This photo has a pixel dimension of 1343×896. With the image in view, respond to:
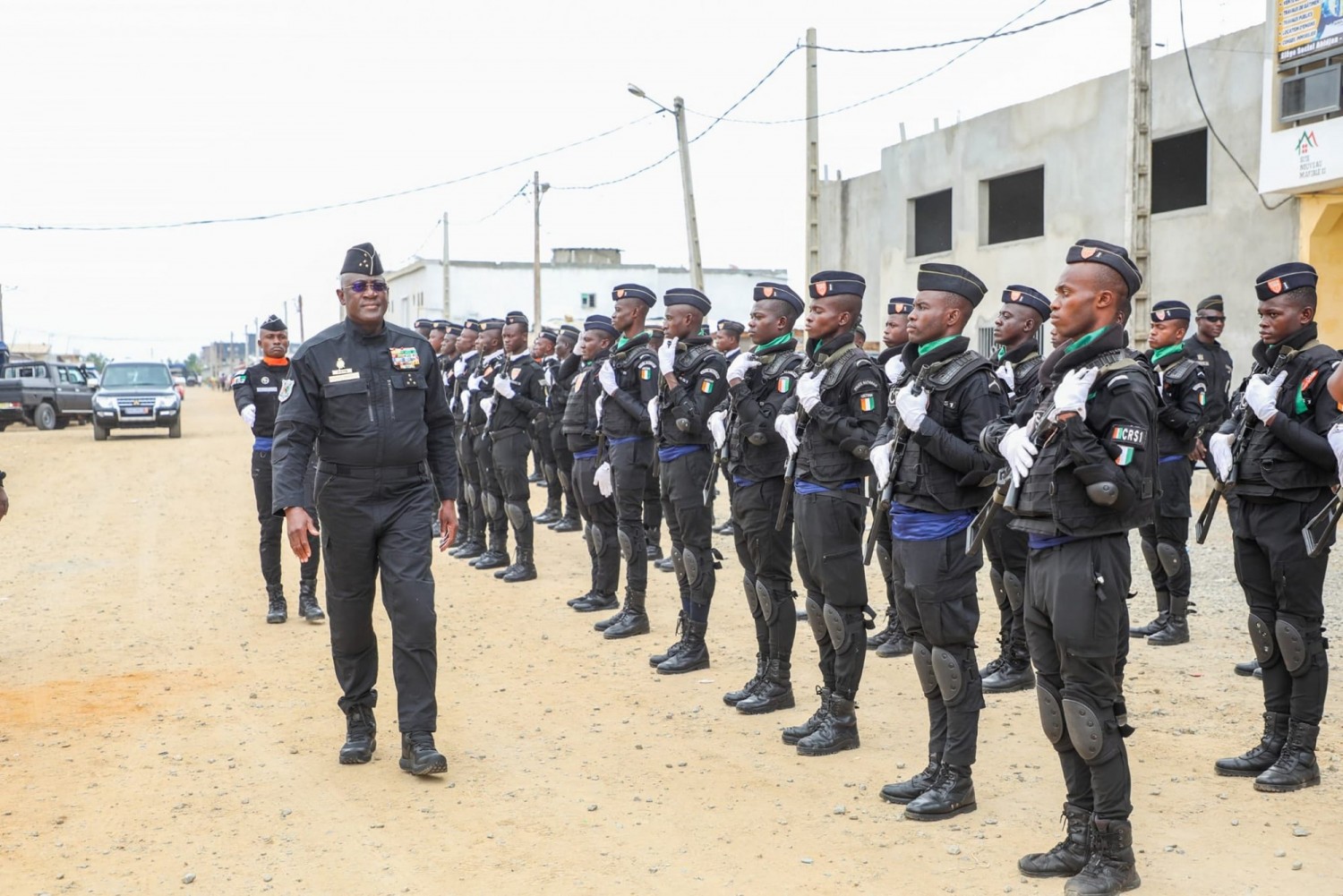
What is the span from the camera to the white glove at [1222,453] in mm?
5891

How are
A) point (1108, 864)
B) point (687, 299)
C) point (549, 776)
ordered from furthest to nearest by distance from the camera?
point (687, 299)
point (549, 776)
point (1108, 864)

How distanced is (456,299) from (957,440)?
59601 mm

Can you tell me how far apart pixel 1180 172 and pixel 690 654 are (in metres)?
15.6

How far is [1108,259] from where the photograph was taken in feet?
14.6

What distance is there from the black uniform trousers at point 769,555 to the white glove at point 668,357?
56.6 inches

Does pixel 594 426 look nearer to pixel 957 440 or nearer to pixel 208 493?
pixel 957 440

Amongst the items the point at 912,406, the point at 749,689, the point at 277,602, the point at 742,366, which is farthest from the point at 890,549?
the point at 277,602

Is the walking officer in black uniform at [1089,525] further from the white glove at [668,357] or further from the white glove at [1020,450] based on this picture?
the white glove at [668,357]

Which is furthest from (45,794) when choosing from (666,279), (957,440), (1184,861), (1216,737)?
(666,279)

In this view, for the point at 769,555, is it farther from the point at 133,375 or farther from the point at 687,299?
the point at 133,375

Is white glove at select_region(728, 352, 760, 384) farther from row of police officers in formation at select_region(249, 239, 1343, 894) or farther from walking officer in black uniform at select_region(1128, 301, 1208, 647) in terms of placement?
walking officer in black uniform at select_region(1128, 301, 1208, 647)

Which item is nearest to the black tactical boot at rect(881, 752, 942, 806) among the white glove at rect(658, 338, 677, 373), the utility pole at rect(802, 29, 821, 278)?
the white glove at rect(658, 338, 677, 373)

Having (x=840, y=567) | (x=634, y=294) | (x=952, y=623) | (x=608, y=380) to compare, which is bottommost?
(x=952, y=623)

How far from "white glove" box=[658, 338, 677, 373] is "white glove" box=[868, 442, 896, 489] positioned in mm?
2821
